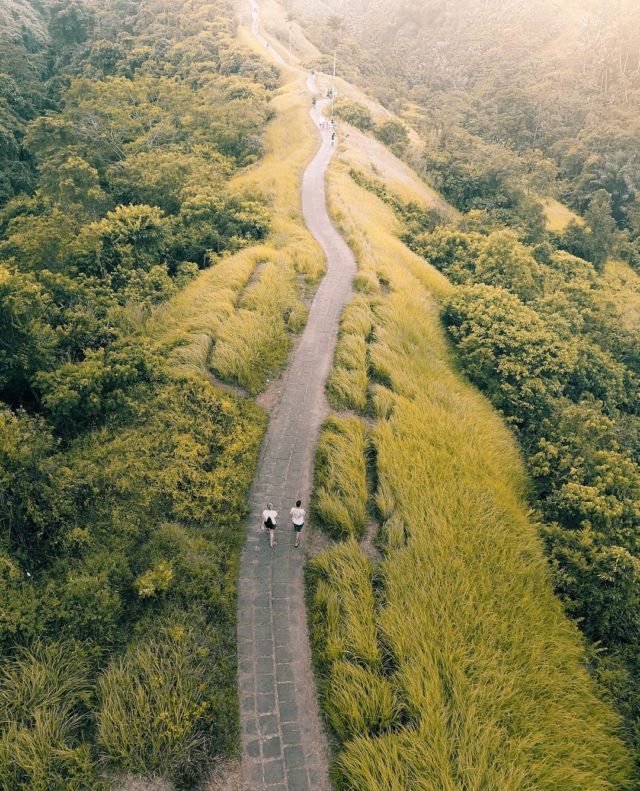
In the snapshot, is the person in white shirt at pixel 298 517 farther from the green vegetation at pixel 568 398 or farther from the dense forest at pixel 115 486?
the green vegetation at pixel 568 398

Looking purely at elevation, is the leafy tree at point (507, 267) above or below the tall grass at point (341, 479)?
above

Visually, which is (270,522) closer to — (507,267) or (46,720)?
(46,720)

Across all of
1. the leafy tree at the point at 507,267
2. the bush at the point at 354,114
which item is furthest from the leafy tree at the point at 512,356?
the bush at the point at 354,114

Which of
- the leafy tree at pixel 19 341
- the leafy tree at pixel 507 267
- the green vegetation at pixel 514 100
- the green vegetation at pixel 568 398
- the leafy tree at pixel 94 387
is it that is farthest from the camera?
the green vegetation at pixel 514 100

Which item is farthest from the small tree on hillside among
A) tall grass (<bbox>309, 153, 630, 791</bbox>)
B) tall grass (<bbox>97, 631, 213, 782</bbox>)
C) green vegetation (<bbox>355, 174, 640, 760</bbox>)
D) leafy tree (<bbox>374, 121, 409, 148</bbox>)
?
tall grass (<bbox>97, 631, 213, 782</bbox>)

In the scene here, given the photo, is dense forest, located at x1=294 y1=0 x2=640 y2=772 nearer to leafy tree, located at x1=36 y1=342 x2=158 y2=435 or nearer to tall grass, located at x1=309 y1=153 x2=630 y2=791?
tall grass, located at x1=309 y1=153 x2=630 y2=791

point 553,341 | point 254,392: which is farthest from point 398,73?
point 254,392

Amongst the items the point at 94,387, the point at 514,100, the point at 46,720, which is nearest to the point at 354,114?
the point at 514,100
